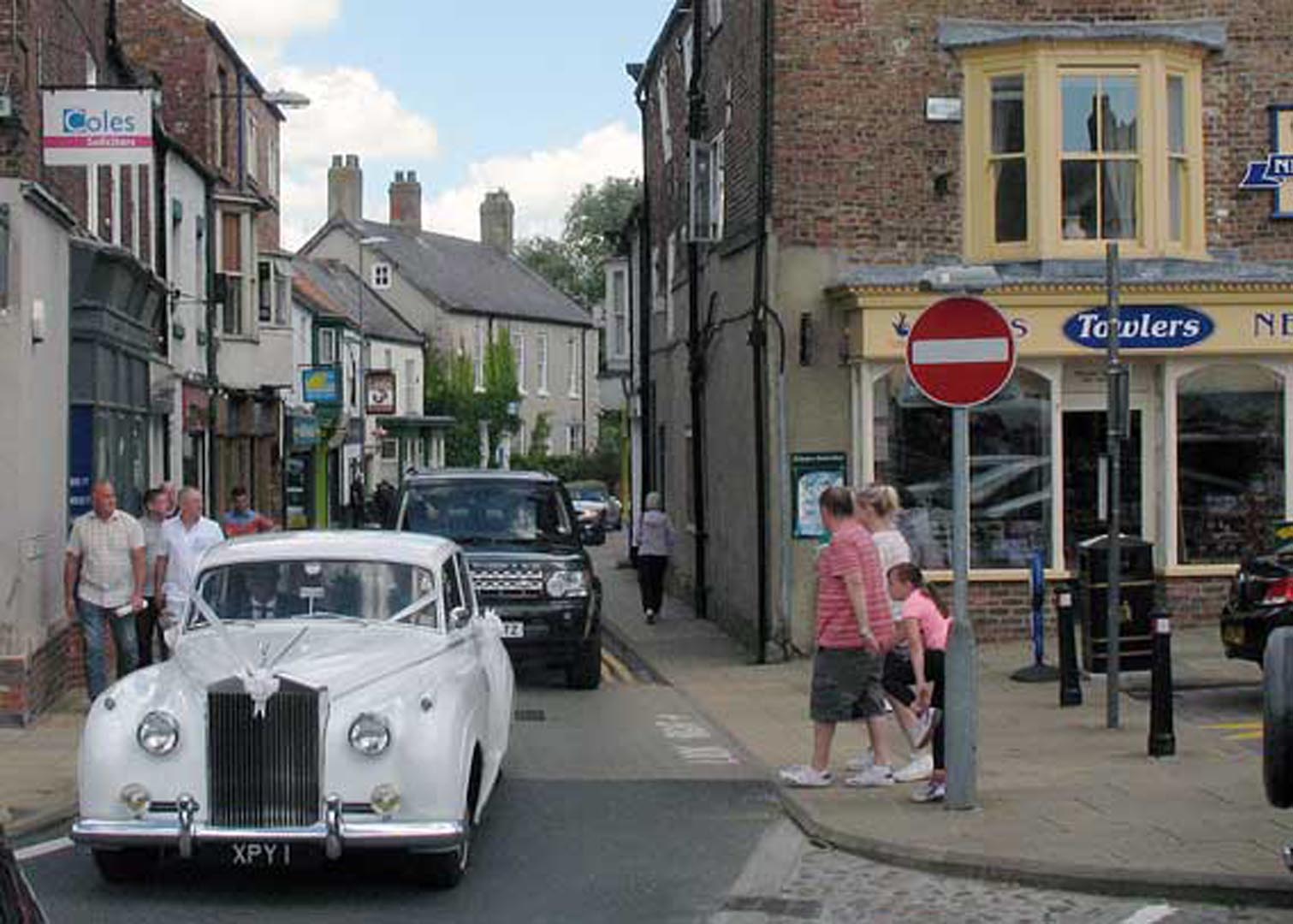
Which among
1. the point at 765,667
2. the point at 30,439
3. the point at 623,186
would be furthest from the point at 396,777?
the point at 623,186

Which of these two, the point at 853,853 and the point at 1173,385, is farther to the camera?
the point at 1173,385

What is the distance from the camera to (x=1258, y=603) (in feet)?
49.2

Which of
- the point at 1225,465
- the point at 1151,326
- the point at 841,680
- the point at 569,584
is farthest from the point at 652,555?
the point at 841,680

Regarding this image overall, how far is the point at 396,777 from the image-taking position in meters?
8.91

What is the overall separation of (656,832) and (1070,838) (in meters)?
2.36

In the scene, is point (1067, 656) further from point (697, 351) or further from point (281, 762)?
point (697, 351)

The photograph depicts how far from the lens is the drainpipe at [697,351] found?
2591 centimetres

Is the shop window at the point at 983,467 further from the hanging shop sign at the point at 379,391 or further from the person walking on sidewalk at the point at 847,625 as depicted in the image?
the hanging shop sign at the point at 379,391

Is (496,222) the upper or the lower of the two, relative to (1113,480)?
upper

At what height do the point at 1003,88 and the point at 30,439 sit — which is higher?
the point at 1003,88

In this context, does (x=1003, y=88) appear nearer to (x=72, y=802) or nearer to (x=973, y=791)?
(x=973, y=791)

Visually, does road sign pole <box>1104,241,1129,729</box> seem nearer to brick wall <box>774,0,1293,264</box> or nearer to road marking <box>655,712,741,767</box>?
road marking <box>655,712,741,767</box>

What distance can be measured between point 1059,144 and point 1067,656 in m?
6.69

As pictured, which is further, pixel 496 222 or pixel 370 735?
pixel 496 222
